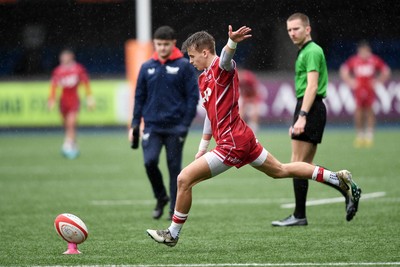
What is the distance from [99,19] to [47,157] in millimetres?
12208

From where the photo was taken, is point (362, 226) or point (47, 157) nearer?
point (362, 226)

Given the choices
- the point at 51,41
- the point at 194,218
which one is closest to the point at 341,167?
the point at 194,218

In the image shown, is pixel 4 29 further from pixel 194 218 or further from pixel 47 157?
pixel 194 218

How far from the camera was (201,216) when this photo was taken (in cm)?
1088

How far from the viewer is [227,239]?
886 cm

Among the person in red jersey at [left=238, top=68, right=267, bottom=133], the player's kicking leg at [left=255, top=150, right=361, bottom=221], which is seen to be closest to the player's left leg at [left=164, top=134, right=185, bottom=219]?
the player's kicking leg at [left=255, top=150, right=361, bottom=221]

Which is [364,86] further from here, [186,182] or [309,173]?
[186,182]

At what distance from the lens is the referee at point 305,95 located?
9438mm

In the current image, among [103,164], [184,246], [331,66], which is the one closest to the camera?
[184,246]

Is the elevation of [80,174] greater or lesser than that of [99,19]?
lesser

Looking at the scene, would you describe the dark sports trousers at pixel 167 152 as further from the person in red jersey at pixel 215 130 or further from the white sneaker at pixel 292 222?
the person in red jersey at pixel 215 130

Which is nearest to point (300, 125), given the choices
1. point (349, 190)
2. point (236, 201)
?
point (349, 190)

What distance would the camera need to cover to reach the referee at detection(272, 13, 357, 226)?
31.0 ft

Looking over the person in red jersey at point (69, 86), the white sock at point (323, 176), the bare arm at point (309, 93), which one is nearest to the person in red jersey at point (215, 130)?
the white sock at point (323, 176)
